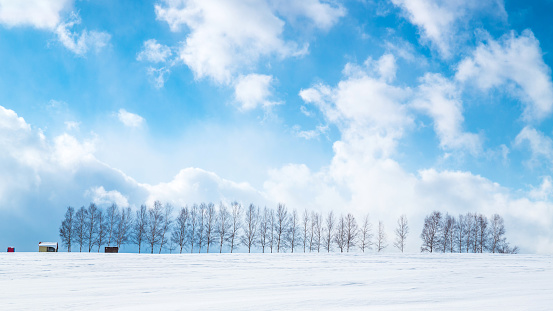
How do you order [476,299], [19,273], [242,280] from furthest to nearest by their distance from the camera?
[19,273]
[242,280]
[476,299]

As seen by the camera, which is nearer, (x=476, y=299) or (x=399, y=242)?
(x=476, y=299)

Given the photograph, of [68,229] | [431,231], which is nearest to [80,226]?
[68,229]

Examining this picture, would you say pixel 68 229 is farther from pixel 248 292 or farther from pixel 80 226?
pixel 248 292

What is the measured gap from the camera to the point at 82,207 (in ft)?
229

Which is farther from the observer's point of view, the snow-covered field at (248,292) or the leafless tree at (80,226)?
the leafless tree at (80,226)

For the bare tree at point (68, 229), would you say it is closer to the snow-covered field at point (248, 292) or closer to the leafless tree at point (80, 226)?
the leafless tree at point (80, 226)

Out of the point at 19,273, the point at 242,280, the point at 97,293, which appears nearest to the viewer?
the point at 97,293

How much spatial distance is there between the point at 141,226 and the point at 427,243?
51163 millimetres

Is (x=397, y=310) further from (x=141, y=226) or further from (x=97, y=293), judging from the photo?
(x=141, y=226)

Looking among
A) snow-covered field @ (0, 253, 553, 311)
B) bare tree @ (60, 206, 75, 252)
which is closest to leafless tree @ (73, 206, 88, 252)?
bare tree @ (60, 206, 75, 252)

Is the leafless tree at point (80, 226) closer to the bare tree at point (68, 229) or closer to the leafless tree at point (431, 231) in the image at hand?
the bare tree at point (68, 229)

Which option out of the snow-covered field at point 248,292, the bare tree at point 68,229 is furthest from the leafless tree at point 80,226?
the snow-covered field at point 248,292

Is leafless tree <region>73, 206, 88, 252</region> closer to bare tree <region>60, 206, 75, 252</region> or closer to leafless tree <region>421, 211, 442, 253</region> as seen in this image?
bare tree <region>60, 206, 75, 252</region>

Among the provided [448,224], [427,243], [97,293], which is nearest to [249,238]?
[427,243]
